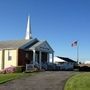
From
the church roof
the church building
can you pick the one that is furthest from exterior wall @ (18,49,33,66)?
the church roof

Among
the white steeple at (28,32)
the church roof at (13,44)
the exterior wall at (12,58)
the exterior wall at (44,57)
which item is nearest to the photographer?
the exterior wall at (12,58)

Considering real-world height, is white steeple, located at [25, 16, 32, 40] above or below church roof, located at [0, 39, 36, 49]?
above

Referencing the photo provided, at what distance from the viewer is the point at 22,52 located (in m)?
43.0

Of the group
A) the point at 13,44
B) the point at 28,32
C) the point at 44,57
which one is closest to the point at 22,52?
the point at 13,44

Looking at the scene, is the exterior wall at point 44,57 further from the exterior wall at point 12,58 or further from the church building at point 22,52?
the exterior wall at point 12,58

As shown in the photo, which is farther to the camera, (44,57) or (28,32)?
(28,32)

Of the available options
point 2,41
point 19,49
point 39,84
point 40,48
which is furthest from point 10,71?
point 39,84

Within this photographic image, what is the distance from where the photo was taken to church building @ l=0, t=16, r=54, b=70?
1668 inches

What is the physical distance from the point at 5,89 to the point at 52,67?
927 inches

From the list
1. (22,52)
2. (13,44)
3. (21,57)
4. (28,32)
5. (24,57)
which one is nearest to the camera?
(21,57)

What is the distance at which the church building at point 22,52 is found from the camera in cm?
4238

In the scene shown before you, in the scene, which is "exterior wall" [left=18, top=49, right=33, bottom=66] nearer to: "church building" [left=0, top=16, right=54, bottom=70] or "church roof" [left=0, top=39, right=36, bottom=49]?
"church building" [left=0, top=16, right=54, bottom=70]

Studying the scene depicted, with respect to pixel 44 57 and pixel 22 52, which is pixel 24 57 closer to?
pixel 22 52

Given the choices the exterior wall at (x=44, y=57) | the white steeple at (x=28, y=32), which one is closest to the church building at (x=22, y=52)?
the exterior wall at (x=44, y=57)
